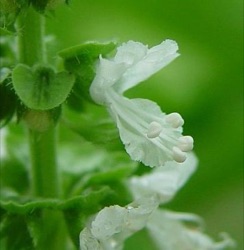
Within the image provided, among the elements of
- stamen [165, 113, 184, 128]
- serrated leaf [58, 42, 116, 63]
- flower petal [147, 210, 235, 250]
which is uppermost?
serrated leaf [58, 42, 116, 63]

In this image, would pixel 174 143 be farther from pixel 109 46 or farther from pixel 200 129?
pixel 200 129

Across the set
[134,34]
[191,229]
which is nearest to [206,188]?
[134,34]

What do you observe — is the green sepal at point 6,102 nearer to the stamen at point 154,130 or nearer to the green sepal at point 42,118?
the green sepal at point 42,118

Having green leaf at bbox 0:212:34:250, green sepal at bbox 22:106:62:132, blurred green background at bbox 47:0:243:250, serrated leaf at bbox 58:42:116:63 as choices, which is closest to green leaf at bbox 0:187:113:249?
green leaf at bbox 0:212:34:250

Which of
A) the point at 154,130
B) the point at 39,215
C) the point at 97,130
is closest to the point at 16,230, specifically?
the point at 39,215

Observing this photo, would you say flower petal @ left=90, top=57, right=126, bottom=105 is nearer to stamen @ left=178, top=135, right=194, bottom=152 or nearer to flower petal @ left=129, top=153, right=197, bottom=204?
stamen @ left=178, top=135, right=194, bottom=152
